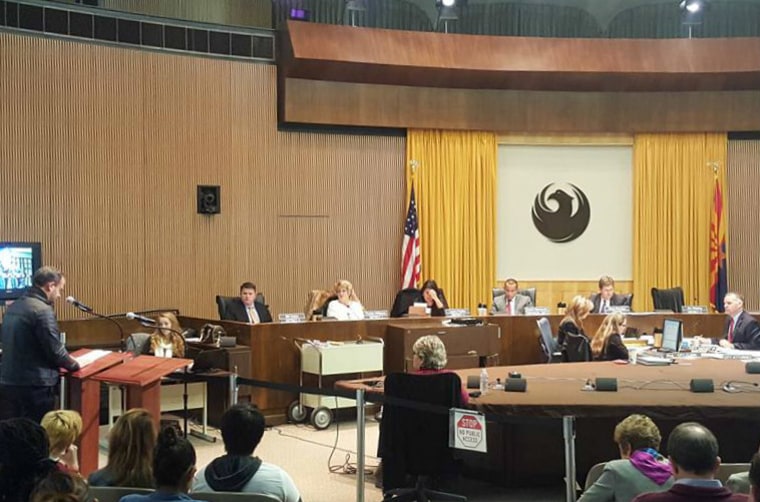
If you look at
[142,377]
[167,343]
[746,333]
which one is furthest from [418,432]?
[746,333]

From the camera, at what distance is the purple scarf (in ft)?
13.2

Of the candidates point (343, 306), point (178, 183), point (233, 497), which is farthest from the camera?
point (178, 183)

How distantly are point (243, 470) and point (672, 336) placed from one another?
6151 mm

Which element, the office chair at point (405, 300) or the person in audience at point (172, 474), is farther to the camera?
the office chair at point (405, 300)

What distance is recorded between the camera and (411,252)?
42.0ft

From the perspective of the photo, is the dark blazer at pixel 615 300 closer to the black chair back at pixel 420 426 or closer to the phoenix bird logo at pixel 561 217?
the phoenix bird logo at pixel 561 217

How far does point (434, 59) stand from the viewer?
12328 mm

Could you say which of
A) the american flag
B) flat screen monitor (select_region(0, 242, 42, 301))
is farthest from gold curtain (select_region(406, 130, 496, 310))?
flat screen monitor (select_region(0, 242, 42, 301))

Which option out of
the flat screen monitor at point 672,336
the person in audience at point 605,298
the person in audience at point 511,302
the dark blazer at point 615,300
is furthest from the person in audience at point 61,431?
the dark blazer at point 615,300

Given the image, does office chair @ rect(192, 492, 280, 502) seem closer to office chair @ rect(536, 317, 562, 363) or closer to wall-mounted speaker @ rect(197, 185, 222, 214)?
office chair @ rect(536, 317, 562, 363)

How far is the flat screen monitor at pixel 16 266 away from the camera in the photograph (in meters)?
9.01

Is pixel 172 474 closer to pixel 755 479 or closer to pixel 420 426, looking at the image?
pixel 755 479

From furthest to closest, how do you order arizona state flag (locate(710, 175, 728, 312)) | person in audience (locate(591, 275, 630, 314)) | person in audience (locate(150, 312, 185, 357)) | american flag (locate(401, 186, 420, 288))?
arizona state flag (locate(710, 175, 728, 312)) < american flag (locate(401, 186, 420, 288)) < person in audience (locate(591, 275, 630, 314)) < person in audience (locate(150, 312, 185, 357))

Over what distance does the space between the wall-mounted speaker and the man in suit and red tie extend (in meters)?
6.42
